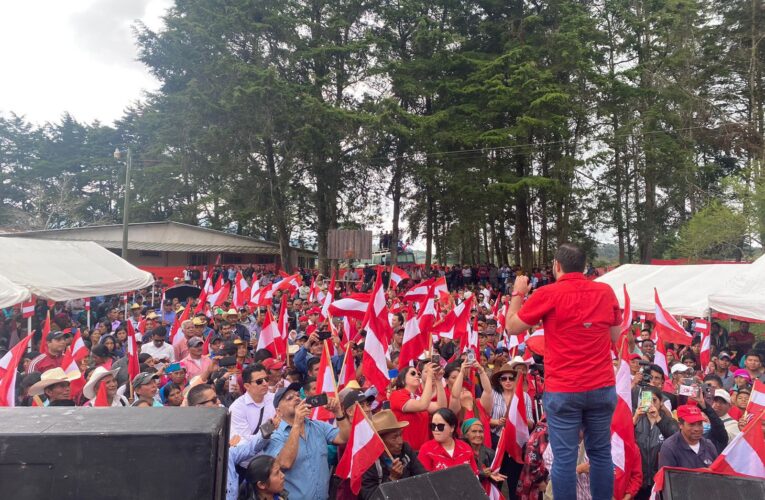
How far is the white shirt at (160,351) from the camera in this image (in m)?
8.81

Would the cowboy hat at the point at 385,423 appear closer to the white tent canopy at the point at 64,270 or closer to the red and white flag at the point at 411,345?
the red and white flag at the point at 411,345

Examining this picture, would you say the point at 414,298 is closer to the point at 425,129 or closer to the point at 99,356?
the point at 99,356

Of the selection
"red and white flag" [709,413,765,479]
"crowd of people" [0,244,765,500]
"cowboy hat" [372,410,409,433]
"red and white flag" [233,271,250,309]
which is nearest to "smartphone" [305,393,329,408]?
"crowd of people" [0,244,765,500]

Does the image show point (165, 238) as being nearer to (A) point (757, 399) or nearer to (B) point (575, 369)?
(A) point (757, 399)

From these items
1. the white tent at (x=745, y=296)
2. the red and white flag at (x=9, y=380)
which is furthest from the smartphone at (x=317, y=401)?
the white tent at (x=745, y=296)

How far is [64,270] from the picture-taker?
12.7 m

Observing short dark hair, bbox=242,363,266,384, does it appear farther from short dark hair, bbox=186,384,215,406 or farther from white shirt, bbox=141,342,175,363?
white shirt, bbox=141,342,175,363

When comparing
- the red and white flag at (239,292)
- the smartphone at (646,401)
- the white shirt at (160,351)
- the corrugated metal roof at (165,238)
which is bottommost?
the white shirt at (160,351)

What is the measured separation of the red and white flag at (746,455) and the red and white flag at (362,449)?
230 centimetres

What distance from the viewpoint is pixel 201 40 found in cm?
2873

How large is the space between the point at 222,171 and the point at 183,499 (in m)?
29.0

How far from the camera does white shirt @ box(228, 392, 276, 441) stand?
4.95m

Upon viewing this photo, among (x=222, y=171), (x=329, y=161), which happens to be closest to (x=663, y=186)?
(x=329, y=161)

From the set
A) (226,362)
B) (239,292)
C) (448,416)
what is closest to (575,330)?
(448,416)
